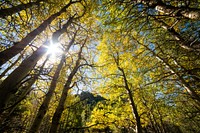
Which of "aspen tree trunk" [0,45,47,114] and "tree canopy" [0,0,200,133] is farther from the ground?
"tree canopy" [0,0,200,133]

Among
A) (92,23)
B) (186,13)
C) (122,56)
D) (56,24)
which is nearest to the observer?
(186,13)

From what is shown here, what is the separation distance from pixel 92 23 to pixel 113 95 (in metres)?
4.65

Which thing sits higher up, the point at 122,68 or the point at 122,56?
the point at 122,56

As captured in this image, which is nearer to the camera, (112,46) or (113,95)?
(113,95)

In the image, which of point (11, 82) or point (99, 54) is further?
point (99, 54)

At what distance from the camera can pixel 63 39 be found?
7383 millimetres

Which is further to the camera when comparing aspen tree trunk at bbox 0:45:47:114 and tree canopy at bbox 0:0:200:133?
tree canopy at bbox 0:0:200:133

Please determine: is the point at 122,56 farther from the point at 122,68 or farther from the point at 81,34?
the point at 81,34

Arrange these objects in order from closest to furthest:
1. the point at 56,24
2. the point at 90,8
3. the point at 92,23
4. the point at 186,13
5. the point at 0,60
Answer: the point at 0,60 → the point at 186,13 → the point at 90,8 → the point at 56,24 → the point at 92,23

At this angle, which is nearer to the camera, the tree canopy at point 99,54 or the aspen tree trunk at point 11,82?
the aspen tree trunk at point 11,82

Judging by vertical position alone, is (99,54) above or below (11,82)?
above

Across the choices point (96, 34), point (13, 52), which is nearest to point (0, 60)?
point (13, 52)

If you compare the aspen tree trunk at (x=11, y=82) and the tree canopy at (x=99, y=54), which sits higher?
the tree canopy at (x=99, y=54)

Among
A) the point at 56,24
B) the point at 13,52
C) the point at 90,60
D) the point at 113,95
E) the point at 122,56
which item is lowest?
the point at 13,52
